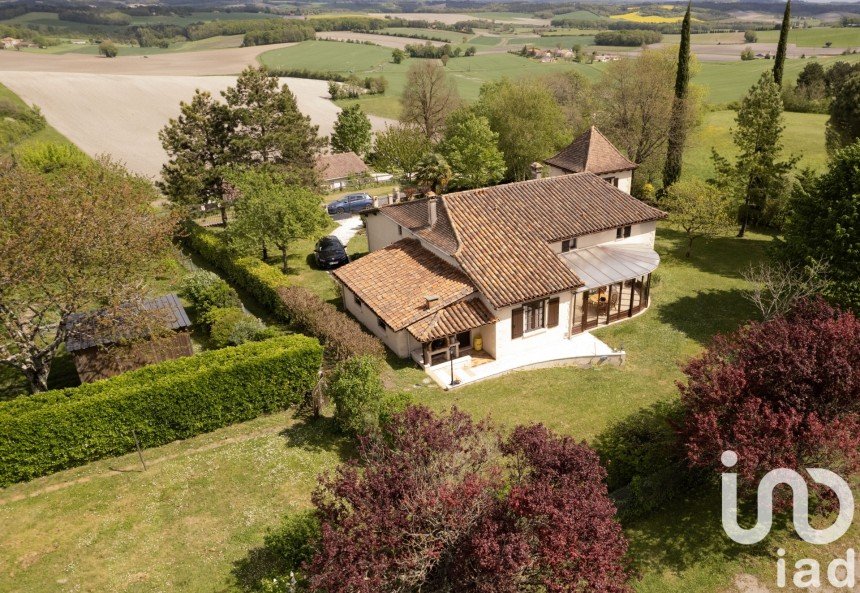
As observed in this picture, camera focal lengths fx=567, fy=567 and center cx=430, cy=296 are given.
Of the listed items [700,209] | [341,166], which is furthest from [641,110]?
[341,166]

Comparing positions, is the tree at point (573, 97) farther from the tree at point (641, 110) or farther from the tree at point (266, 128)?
the tree at point (266, 128)

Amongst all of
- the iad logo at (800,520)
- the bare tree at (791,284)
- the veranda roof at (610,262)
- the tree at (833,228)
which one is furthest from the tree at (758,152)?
the iad logo at (800,520)

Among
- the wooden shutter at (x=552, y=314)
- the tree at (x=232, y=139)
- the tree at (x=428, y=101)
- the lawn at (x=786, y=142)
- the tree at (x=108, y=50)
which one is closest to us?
the wooden shutter at (x=552, y=314)

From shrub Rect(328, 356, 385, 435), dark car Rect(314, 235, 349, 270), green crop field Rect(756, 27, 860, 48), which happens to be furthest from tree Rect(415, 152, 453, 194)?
green crop field Rect(756, 27, 860, 48)

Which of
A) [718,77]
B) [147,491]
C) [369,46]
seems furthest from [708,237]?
[369,46]

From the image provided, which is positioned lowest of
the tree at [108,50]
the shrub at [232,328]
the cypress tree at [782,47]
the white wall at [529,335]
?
the white wall at [529,335]

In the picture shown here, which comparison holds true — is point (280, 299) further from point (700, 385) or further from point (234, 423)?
point (700, 385)

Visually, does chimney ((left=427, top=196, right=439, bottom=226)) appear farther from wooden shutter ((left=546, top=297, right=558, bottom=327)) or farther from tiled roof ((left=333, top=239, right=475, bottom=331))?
wooden shutter ((left=546, top=297, right=558, bottom=327))
